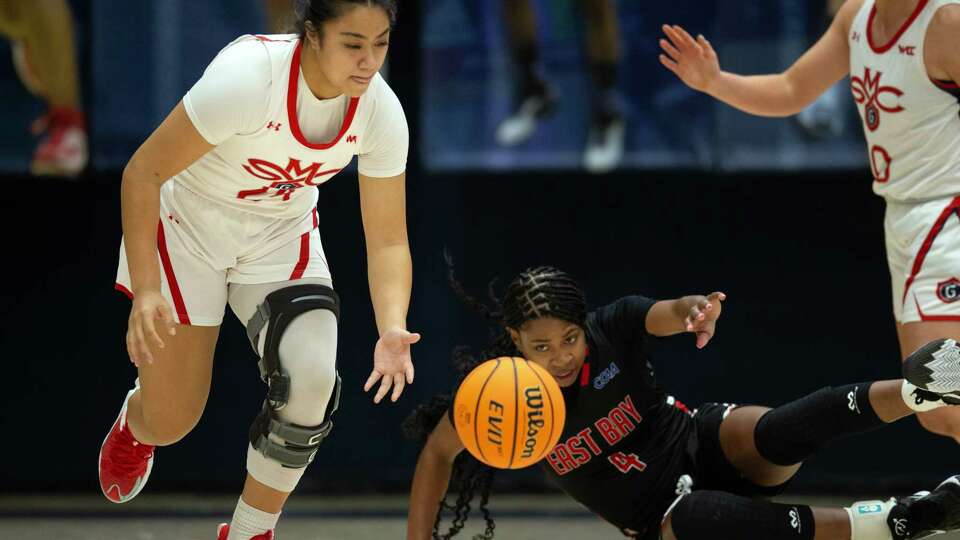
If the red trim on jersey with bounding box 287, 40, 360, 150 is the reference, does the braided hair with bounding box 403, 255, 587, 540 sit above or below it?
below

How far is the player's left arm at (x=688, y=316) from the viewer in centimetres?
343

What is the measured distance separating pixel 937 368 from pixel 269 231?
6.17 ft

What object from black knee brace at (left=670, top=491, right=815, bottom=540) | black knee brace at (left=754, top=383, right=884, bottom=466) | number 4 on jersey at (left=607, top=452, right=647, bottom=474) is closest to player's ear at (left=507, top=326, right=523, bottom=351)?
number 4 on jersey at (left=607, top=452, right=647, bottom=474)

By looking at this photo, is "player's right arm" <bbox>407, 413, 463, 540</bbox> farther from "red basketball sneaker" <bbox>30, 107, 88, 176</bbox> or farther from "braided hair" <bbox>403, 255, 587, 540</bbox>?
"red basketball sneaker" <bbox>30, 107, 88, 176</bbox>

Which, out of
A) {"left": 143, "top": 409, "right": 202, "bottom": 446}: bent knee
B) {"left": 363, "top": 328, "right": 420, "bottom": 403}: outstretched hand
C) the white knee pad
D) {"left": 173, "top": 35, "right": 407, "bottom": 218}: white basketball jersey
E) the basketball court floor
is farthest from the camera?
the basketball court floor

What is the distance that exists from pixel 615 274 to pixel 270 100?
273 centimetres

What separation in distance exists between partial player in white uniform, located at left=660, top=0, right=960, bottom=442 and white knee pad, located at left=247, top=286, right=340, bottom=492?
1631mm

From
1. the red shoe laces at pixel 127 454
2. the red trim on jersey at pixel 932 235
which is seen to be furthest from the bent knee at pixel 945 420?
the red shoe laces at pixel 127 454

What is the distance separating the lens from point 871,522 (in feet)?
12.0

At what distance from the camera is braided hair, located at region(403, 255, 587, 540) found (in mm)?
3699

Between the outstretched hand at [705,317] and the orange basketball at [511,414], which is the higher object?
the outstretched hand at [705,317]

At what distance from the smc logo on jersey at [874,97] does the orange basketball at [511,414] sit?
1.25 meters

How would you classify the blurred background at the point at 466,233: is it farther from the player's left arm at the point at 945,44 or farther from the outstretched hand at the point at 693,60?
the player's left arm at the point at 945,44

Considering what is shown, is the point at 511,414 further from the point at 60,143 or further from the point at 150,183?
the point at 60,143
